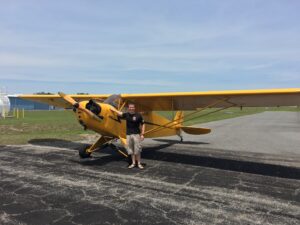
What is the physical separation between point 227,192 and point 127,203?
7.12 ft

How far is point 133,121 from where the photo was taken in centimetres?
928

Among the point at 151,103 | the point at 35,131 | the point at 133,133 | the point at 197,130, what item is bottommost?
the point at 35,131

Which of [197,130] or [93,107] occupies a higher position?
[93,107]

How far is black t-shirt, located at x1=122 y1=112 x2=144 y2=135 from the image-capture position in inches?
366

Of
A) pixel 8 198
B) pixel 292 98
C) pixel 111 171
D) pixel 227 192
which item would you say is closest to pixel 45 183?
pixel 8 198

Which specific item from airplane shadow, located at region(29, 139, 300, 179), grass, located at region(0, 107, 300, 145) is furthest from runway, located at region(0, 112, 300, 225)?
grass, located at region(0, 107, 300, 145)

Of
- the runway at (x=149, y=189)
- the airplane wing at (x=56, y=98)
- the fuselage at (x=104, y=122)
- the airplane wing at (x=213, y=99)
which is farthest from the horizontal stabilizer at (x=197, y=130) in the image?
the fuselage at (x=104, y=122)

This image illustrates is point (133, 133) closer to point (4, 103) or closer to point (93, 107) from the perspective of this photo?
point (93, 107)

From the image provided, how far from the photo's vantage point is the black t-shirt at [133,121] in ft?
30.5

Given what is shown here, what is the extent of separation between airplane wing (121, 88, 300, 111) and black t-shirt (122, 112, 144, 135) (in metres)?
1.57

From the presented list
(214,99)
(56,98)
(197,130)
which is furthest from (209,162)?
(56,98)

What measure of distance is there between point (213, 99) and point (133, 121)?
2.83 metres

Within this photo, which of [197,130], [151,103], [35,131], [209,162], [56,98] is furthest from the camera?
[35,131]

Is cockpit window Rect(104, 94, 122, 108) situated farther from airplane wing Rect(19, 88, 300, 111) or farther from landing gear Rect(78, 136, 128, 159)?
landing gear Rect(78, 136, 128, 159)
